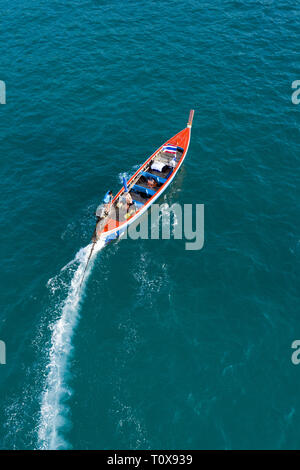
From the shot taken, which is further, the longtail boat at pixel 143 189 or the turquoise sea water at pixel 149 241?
the longtail boat at pixel 143 189

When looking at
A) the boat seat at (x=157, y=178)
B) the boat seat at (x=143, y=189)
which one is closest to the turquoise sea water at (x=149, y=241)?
the boat seat at (x=157, y=178)

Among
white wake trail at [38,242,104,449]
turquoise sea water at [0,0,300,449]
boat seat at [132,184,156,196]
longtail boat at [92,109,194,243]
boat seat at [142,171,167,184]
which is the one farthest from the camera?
boat seat at [142,171,167,184]

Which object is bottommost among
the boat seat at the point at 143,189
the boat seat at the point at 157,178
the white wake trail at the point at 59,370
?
the white wake trail at the point at 59,370

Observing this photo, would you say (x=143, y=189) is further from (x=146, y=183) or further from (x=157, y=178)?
(x=157, y=178)

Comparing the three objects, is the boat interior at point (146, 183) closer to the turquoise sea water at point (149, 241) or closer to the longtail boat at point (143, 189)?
the longtail boat at point (143, 189)

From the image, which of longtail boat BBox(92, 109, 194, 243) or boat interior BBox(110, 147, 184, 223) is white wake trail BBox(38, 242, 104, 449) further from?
boat interior BBox(110, 147, 184, 223)

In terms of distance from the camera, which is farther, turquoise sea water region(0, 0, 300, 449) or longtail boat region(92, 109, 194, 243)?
longtail boat region(92, 109, 194, 243)

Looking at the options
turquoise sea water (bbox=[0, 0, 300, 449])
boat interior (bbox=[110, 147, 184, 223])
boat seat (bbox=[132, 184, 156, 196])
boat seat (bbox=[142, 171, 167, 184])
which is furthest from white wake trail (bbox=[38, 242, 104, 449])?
boat seat (bbox=[142, 171, 167, 184])

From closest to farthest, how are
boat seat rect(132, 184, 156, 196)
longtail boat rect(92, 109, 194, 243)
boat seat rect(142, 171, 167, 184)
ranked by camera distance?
longtail boat rect(92, 109, 194, 243)
boat seat rect(132, 184, 156, 196)
boat seat rect(142, 171, 167, 184)
